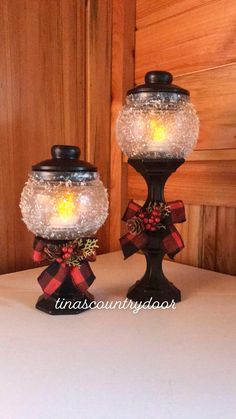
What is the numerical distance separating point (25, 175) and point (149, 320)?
1.58 feet

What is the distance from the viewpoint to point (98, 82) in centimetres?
104

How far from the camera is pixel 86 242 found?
2.14 ft

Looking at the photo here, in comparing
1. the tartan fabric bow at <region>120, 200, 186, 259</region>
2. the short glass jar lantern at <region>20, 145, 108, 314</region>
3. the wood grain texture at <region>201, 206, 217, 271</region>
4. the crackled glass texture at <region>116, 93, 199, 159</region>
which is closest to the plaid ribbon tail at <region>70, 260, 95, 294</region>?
the short glass jar lantern at <region>20, 145, 108, 314</region>

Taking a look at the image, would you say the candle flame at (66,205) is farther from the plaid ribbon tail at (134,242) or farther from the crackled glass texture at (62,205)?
the plaid ribbon tail at (134,242)

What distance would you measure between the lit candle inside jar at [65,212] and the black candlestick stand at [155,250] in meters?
0.15

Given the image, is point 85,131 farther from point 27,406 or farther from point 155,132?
point 27,406

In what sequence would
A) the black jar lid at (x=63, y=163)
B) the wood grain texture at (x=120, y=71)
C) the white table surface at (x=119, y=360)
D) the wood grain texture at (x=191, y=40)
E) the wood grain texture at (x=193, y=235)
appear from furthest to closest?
the wood grain texture at (x=120, y=71)
the wood grain texture at (x=193, y=235)
the wood grain texture at (x=191, y=40)
the black jar lid at (x=63, y=163)
the white table surface at (x=119, y=360)

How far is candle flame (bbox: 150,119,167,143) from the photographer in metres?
0.66

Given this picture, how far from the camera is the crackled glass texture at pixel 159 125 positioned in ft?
2.16

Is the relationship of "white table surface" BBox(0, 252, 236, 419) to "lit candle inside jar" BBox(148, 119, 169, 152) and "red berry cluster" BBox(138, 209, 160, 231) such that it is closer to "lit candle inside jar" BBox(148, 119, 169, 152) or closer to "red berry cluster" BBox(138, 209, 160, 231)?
"red berry cluster" BBox(138, 209, 160, 231)

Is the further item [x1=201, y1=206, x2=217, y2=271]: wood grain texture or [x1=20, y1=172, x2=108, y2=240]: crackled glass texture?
[x1=201, y1=206, x2=217, y2=271]: wood grain texture

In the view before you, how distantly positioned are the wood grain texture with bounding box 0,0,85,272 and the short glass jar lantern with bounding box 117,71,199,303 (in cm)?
29

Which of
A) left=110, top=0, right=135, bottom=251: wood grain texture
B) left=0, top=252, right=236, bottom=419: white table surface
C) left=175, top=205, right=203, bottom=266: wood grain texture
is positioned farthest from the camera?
left=110, top=0, right=135, bottom=251: wood grain texture

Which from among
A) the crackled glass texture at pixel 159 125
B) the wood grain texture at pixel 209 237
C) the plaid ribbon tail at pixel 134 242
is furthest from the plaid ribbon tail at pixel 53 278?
the wood grain texture at pixel 209 237
